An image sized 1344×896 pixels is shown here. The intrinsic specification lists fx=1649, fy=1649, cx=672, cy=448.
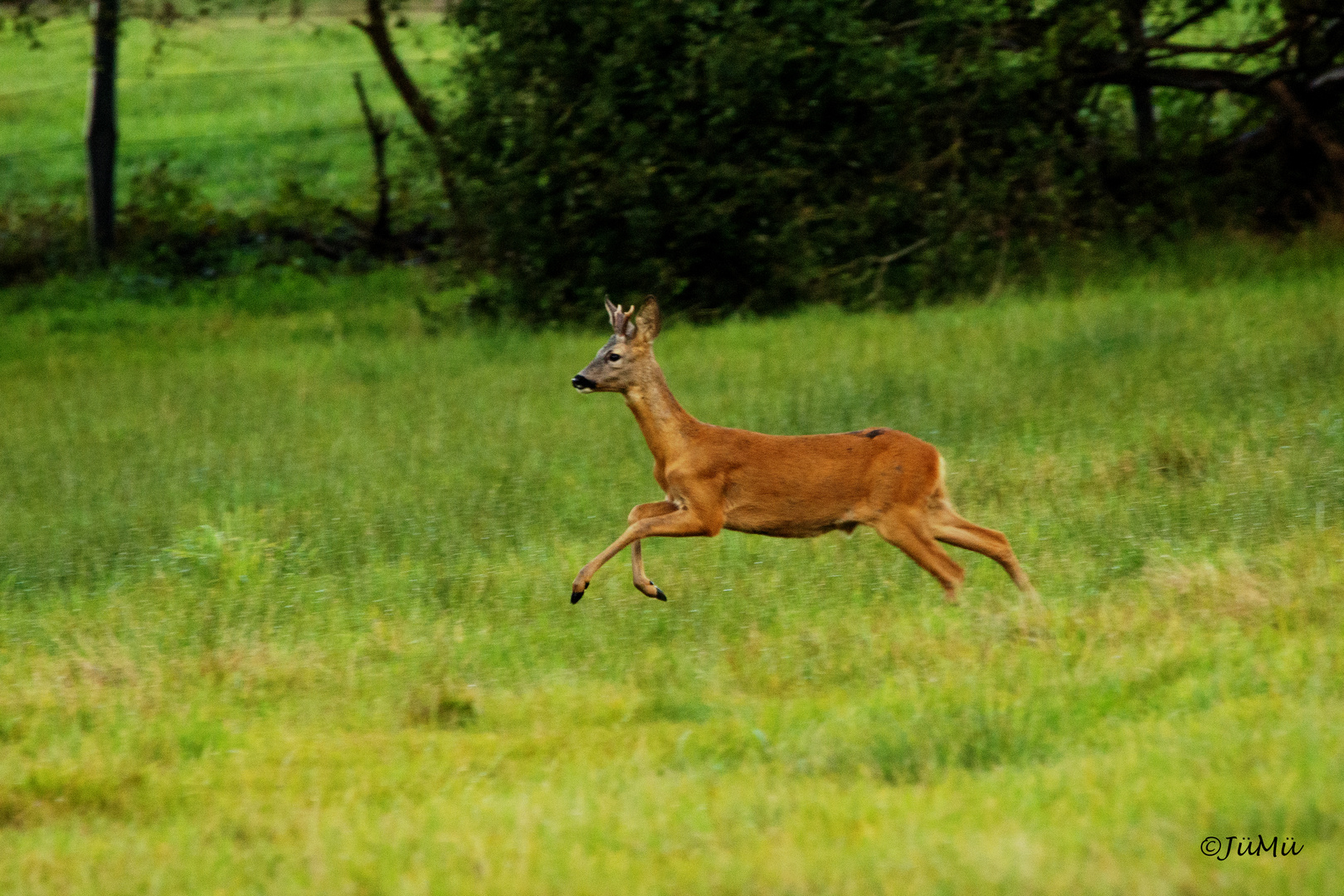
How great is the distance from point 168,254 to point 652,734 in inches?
819

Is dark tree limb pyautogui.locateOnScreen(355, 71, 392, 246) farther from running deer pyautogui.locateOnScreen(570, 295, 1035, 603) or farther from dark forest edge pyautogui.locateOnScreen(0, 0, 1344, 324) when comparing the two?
running deer pyautogui.locateOnScreen(570, 295, 1035, 603)

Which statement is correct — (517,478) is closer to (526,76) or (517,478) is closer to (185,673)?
(185,673)

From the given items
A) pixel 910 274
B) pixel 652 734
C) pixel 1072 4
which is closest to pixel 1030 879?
pixel 652 734

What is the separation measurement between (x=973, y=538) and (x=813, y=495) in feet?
2.25

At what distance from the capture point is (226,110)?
3859cm

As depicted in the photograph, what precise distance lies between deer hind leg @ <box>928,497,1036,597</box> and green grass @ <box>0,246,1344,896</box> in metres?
0.17

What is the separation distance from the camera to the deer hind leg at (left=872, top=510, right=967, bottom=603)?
6.71 m

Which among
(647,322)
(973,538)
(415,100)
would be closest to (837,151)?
(415,100)

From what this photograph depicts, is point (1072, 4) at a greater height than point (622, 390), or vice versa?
point (1072, 4)

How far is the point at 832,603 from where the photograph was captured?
6727mm

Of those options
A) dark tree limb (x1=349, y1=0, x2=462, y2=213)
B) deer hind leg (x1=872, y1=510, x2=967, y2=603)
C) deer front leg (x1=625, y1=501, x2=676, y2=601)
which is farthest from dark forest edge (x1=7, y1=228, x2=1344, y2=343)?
deer front leg (x1=625, y1=501, x2=676, y2=601)

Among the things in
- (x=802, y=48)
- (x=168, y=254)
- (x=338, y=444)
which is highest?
(x=802, y=48)

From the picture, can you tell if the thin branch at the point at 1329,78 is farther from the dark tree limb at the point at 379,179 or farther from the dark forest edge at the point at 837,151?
the dark tree limb at the point at 379,179

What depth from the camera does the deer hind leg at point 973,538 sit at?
22.0 feet
